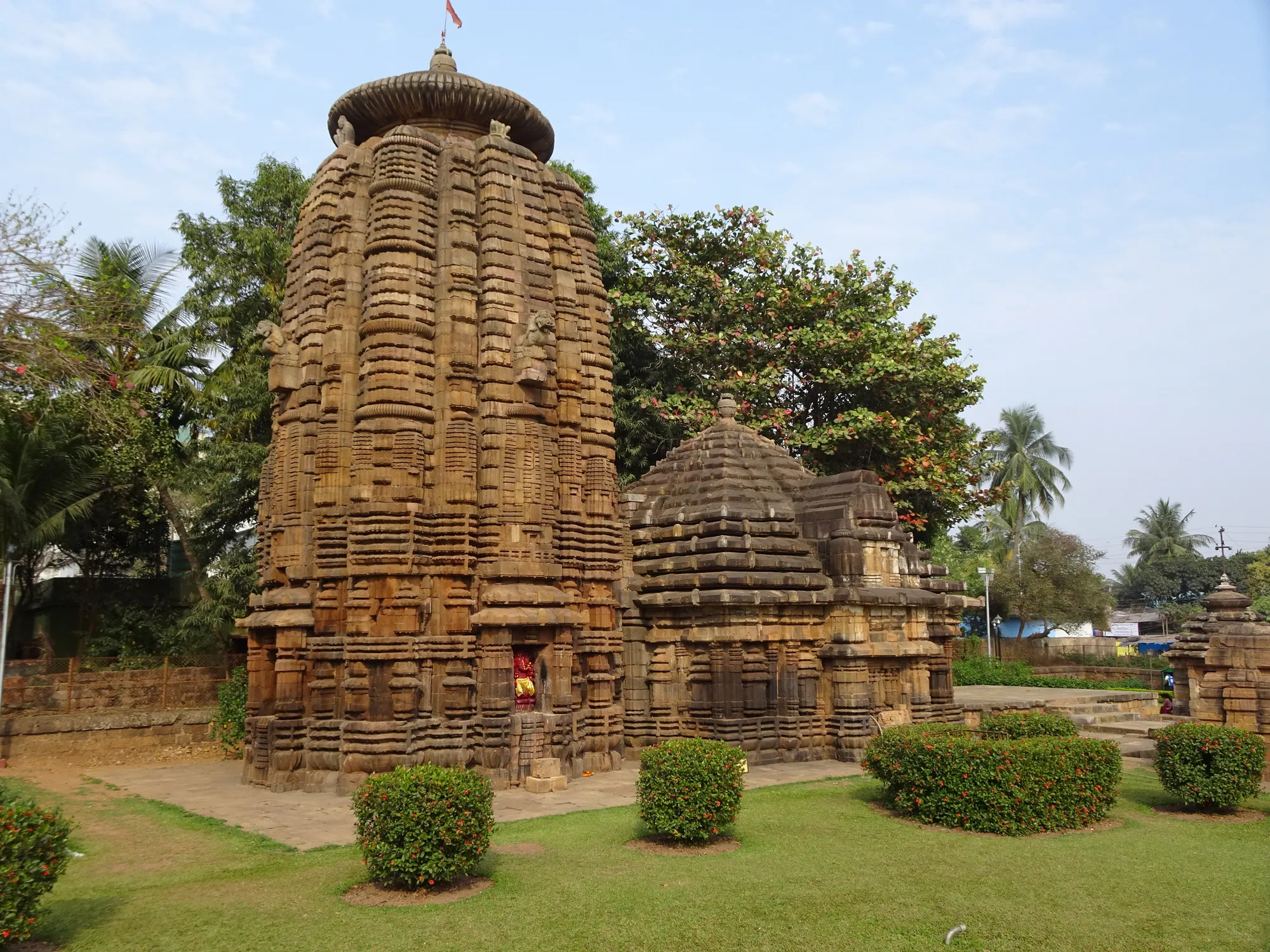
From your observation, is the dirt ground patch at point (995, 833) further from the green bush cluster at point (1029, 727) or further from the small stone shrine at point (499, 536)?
the small stone shrine at point (499, 536)

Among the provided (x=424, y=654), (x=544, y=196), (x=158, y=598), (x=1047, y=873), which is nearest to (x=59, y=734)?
(x=158, y=598)

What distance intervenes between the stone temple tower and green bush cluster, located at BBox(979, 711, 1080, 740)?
648 cm

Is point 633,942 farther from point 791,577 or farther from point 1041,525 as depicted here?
point 1041,525

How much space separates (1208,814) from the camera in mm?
12172

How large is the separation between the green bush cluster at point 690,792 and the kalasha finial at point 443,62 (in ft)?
46.2

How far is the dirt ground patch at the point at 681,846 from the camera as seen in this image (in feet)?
32.6

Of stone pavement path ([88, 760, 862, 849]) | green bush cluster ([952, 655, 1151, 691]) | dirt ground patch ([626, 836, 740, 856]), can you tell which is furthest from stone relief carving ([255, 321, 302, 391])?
green bush cluster ([952, 655, 1151, 691])

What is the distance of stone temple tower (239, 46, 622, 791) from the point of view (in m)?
14.7

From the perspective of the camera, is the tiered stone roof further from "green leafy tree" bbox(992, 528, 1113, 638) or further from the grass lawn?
"green leafy tree" bbox(992, 528, 1113, 638)

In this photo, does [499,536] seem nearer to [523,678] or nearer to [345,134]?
[523,678]

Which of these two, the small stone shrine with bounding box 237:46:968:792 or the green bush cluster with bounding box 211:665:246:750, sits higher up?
the small stone shrine with bounding box 237:46:968:792

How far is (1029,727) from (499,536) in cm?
849

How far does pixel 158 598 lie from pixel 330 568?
40.9 feet

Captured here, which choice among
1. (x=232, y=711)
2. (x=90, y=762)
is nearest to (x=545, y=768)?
(x=232, y=711)
